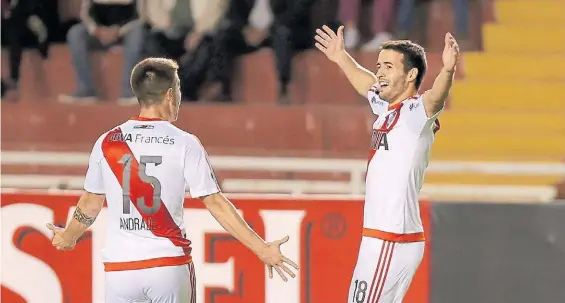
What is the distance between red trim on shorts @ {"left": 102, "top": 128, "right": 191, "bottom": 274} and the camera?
4898 mm

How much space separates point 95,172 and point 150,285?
1.94ft

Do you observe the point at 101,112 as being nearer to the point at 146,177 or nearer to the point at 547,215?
the point at 547,215

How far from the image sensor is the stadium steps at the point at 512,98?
34.4 feet

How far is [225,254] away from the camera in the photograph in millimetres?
7008

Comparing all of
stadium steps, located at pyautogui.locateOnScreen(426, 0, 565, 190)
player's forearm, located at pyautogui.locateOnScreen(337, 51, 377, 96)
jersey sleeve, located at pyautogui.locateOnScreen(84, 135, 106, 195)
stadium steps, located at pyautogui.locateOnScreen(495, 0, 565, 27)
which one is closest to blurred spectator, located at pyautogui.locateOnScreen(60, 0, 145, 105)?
stadium steps, located at pyautogui.locateOnScreen(426, 0, 565, 190)

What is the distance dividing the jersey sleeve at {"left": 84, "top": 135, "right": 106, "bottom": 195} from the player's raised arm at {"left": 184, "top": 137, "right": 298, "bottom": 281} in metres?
0.43

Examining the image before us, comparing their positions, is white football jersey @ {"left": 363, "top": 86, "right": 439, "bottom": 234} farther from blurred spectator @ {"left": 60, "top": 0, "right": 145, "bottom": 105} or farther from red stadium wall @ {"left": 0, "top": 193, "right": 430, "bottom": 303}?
blurred spectator @ {"left": 60, "top": 0, "right": 145, "bottom": 105}

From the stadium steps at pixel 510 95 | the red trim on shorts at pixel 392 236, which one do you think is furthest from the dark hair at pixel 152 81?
the stadium steps at pixel 510 95

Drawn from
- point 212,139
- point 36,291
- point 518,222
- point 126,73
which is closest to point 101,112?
point 126,73

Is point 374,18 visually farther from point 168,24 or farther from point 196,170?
point 196,170

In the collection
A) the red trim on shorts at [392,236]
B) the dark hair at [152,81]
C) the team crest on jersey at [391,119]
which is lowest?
the red trim on shorts at [392,236]

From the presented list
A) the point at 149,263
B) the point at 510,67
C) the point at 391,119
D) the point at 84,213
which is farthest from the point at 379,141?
the point at 510,67

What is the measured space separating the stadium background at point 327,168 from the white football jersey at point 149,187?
2.02 m

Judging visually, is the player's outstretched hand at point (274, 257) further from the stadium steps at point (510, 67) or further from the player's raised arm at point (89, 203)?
the stadium steps at point (510, 67)
